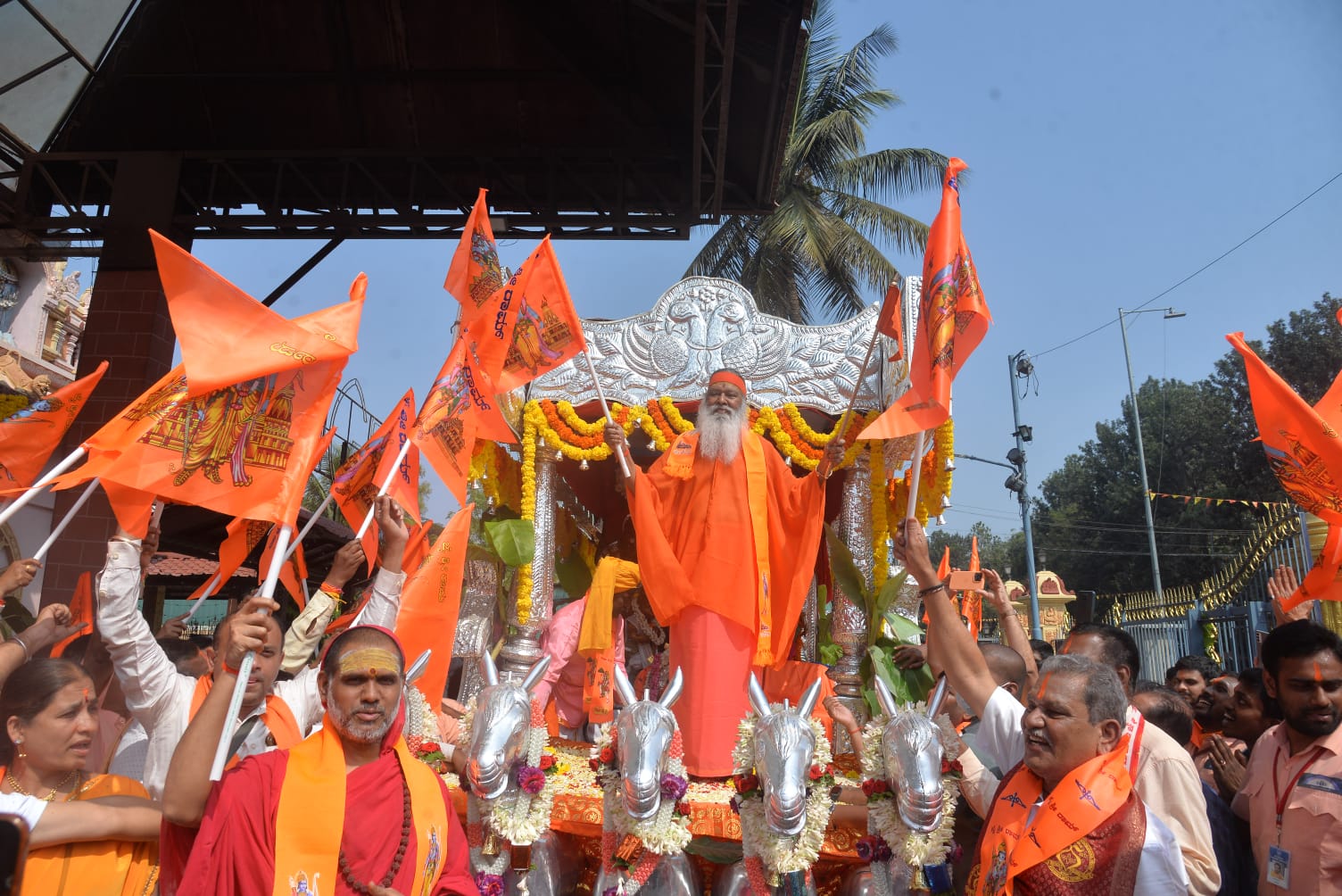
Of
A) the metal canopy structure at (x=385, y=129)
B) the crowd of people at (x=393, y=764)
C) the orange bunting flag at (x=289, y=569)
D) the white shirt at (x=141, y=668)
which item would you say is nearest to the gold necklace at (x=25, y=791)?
the crowd of people at (x=393, y=764)

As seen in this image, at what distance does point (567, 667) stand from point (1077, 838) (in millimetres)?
4885

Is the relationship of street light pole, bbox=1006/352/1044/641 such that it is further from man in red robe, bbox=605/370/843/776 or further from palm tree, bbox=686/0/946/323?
man in red robe, bbox=605/370/843/776

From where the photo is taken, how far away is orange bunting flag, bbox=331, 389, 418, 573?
155 inches

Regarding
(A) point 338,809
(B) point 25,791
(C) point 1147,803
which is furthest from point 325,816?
(C) point 1147,803

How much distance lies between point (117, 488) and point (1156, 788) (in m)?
3.46

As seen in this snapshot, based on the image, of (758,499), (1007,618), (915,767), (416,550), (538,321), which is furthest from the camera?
(758,499)

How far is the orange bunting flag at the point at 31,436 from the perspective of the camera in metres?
3.90

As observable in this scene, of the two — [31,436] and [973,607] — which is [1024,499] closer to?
[973,607]

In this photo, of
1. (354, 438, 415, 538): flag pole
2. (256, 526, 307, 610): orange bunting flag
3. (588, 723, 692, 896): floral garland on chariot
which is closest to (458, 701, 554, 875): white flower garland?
(588, 723, 692, 896): floral garland on chariot

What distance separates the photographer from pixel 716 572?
17.3 ft

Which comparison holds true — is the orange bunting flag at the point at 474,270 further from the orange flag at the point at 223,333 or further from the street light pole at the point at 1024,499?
the street light pole at the point at 1024,499

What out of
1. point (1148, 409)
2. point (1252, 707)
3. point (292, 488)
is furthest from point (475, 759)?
point (1148, 409)

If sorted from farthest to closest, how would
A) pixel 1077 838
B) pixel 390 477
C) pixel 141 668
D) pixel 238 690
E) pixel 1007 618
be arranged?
pixel 1007 618, pixel 390 477, pixel 141 668, pixel 238 690, pixel 1077 838

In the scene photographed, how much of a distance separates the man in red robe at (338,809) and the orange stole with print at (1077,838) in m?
1.43
